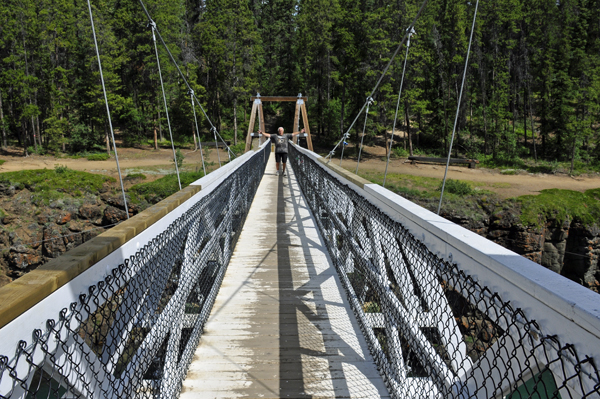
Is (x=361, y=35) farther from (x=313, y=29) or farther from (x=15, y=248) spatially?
(x=15, y=248)

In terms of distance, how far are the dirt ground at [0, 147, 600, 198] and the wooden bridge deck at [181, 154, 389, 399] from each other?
15.9m

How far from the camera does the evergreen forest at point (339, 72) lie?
25.5 meters

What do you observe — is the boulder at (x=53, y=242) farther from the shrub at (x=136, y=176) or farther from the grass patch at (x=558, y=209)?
the grass patch at (x=558, y=209)

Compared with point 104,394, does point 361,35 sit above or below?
above

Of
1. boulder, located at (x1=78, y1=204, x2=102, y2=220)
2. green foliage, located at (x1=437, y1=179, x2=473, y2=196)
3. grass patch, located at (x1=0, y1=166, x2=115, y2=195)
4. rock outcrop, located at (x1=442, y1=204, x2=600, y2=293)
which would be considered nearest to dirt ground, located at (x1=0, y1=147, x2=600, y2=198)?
green foliage, located at (x1=437, y1=179, x2=473, y2=196)

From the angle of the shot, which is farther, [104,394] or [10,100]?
[10,100]

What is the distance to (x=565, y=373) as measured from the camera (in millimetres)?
834

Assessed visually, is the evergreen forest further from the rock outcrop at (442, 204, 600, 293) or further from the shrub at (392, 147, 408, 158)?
the rock outcrop at (442, 204, 600, 293)

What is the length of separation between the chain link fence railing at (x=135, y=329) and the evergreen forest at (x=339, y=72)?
22750 millimetres

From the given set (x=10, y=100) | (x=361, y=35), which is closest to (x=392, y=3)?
(x=361, y=35)

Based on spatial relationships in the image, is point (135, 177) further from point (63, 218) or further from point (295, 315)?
point (295, 315)

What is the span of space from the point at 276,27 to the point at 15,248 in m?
39.4

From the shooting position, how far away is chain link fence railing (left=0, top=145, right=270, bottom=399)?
1.00 metres

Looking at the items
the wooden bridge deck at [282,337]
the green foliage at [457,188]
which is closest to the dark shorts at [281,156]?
the wooden bridge deck at [282,337]
